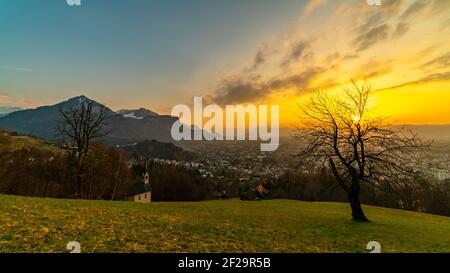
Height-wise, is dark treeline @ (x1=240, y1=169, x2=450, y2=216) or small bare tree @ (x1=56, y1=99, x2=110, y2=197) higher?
small bare tree @ (x1=56, y1=99, x2=110, y2=197)

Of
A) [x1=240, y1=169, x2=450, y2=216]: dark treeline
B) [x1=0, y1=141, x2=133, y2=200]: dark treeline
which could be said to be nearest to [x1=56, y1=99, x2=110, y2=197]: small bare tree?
[x1=0, y1=141, x2=133, y2=200]: dark treeline

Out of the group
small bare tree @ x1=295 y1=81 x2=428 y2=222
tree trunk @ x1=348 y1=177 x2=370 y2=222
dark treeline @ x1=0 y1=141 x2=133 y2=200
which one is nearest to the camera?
small bare tree @ x1=295 y1=81 x2=428 y2=222

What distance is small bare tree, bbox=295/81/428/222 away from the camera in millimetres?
14383

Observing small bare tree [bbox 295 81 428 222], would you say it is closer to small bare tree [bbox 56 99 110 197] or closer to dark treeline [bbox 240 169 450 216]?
small bare tree [bbox 56 99 110 197]

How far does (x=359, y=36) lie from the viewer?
9.41m

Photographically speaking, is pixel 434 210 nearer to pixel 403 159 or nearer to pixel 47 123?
pixel 403 159

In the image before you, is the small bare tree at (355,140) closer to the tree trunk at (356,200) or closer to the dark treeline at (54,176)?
the tree trunk at (356,200)

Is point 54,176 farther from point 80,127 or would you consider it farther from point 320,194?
point 320,194

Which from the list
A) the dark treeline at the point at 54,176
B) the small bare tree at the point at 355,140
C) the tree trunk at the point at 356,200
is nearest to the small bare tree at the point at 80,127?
the dark treeline at the point at 54,176

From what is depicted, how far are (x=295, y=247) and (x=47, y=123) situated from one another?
4394cm

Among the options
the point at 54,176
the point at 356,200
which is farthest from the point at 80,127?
the point at 356,200
